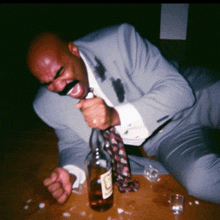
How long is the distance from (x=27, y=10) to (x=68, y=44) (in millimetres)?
2668

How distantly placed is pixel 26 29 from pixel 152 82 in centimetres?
290

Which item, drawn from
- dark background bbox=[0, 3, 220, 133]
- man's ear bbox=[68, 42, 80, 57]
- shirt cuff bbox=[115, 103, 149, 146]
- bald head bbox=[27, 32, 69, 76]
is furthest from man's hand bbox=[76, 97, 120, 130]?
dark background bbox=[0, 3, 220, 133]

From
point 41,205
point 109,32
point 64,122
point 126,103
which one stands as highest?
point 109,32

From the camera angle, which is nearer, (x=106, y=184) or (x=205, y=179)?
(x=106, y=184)

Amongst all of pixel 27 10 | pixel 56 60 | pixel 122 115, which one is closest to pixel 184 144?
pixel 122 115

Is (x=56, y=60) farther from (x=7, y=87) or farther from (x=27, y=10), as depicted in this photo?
(x=7, y=87)

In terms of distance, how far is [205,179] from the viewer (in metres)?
1.15

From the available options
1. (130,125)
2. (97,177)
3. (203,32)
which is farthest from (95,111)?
(203,32)

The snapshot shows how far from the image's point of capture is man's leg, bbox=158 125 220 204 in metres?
1.13

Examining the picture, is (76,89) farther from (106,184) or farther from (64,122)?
(106,184)

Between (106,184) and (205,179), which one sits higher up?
(106,184)

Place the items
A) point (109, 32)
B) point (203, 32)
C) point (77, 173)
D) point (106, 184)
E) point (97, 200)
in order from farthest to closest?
point (203, 32) < point (109, 32) < point (77, 173) < point (97, 200) < point (106, 184)

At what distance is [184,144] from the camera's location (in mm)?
1404

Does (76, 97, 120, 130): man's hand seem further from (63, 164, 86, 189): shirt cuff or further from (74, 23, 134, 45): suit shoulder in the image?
(74, 23, 134, 45): suit shoulder
